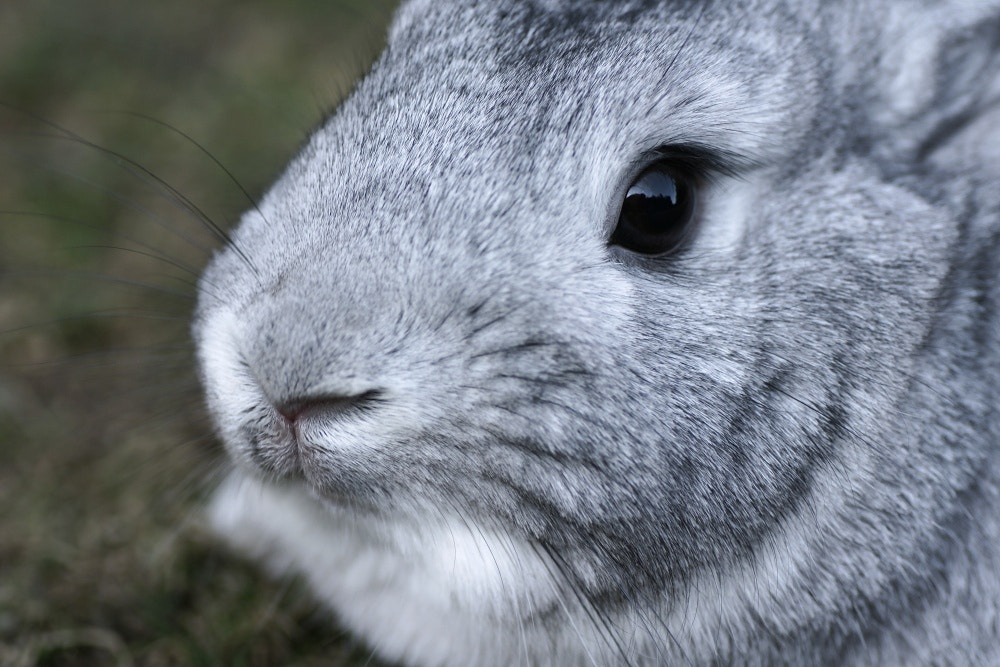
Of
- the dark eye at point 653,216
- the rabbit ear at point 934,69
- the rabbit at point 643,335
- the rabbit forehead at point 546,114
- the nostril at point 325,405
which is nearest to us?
the nostril at point 325,405

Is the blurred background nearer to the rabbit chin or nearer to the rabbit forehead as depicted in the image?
the rabbit chin

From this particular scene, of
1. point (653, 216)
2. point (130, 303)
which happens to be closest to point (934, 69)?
point (653, 216)

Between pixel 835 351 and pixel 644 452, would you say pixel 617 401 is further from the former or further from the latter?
pixel 835 351

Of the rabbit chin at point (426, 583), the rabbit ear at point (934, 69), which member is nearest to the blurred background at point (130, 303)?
the rabbit chin at point (426, 583)

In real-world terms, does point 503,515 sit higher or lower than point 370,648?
higher

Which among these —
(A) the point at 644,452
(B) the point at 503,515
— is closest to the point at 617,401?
(A) the point at 644,452

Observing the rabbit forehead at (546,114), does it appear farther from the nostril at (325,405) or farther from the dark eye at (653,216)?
the nostril at (325,405)

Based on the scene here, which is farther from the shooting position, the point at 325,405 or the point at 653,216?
the point at 653,216

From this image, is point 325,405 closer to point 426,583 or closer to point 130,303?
point 426,583
